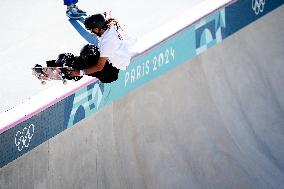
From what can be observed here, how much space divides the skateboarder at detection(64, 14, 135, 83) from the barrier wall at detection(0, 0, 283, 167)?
0.76 metres

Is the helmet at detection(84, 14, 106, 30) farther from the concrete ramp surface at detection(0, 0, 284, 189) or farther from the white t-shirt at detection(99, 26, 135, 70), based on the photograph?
the concrete ramp surface at detection(0, 0, 284, 189)

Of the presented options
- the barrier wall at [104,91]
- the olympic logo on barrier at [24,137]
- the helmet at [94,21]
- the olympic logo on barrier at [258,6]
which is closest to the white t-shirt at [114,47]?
the helmet at [94,21]

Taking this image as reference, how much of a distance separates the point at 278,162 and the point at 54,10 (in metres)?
3.94

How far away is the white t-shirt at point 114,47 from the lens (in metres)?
4.48

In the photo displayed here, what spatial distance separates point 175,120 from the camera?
5246 millimetres

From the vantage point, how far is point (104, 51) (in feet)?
14.8

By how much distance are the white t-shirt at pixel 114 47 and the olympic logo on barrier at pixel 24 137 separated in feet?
5.68

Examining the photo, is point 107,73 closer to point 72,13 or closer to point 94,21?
point 94,21

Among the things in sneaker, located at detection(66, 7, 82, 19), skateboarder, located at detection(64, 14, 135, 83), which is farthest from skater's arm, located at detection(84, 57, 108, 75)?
sneaker, located at detection(66, 7, 82, 19)

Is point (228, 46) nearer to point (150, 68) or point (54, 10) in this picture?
point (150, 68)

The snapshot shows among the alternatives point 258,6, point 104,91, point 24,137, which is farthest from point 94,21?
point 258,6

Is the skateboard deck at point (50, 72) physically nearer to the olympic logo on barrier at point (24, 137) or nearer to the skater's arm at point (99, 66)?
the skater's arm at point (99, 66)

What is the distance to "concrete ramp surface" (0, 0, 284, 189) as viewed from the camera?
189 inches

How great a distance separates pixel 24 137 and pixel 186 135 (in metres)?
2.34
